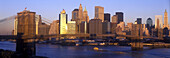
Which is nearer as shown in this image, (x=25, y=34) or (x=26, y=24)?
(x=25, y=34)

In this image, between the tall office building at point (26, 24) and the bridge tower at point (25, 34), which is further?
the tall office building at point (26, 24)

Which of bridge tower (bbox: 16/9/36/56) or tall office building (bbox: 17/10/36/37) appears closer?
bridge tower (bbox: 16/9/36/56)

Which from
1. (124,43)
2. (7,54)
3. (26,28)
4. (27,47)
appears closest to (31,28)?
(26,28)

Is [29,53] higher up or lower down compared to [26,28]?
lower down

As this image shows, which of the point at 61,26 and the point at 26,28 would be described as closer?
the point at 26,28

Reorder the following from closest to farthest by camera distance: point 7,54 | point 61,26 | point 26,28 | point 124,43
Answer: point 7,54
point 26,28
point 124,43
point 61,26

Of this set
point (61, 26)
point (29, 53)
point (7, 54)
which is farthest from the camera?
point (61, 26)

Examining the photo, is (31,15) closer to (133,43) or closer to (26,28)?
(26,28)

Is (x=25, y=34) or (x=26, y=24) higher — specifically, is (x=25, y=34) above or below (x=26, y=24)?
below
